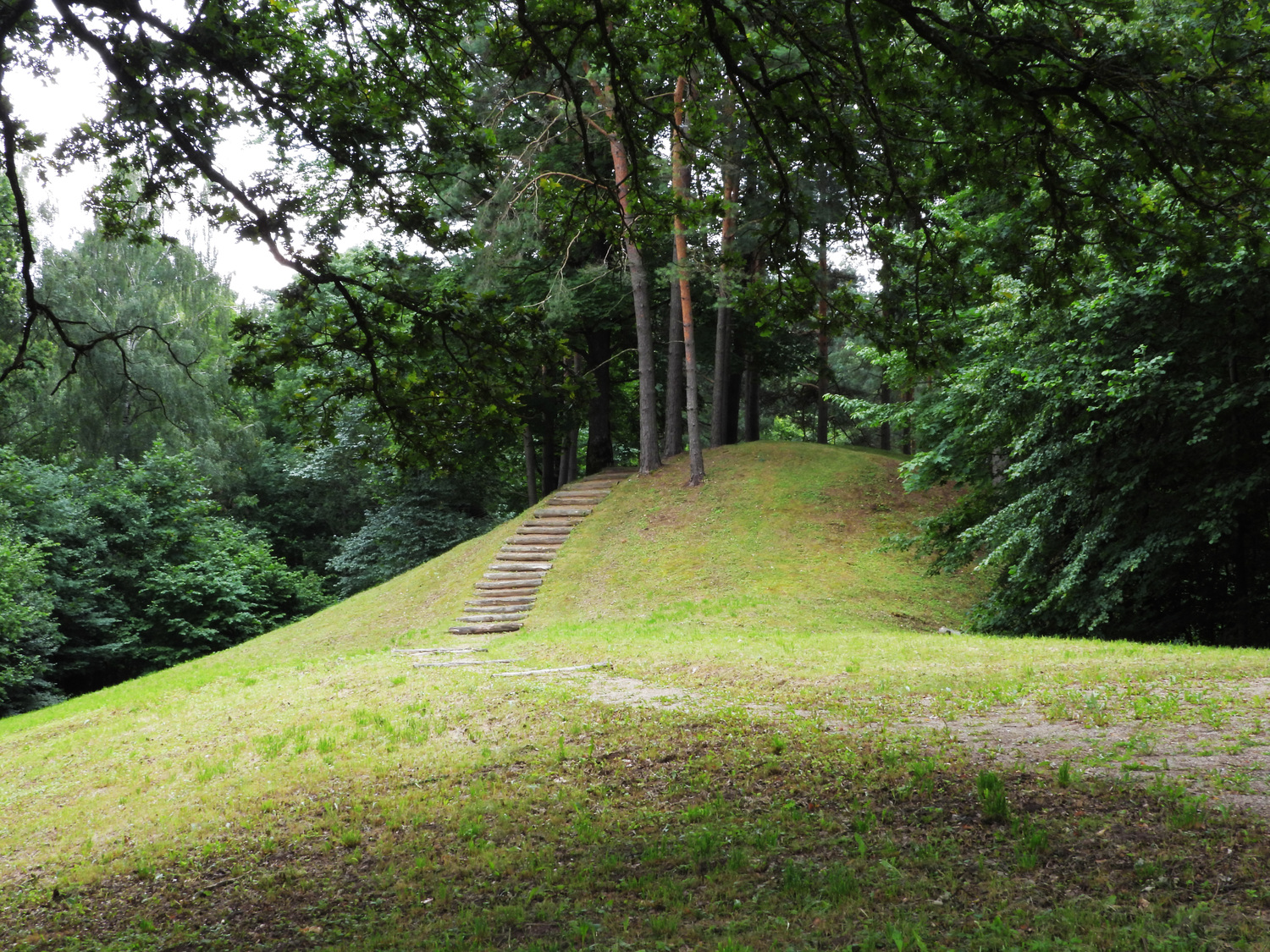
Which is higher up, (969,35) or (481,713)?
(969,35)

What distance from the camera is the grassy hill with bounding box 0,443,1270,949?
3730mm

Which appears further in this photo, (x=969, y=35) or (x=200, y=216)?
(x=200, y=216)

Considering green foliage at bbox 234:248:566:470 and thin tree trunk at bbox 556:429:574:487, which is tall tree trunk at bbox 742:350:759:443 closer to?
thin tree trunk at bbox 556:429:574:487

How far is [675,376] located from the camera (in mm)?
22281

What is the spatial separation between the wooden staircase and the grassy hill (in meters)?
4.49

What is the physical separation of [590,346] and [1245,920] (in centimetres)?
2246

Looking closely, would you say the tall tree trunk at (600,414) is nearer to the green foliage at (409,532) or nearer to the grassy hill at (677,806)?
the green foliage at (409,532)

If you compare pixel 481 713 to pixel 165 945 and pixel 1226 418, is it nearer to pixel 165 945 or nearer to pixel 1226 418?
pixel 165 945

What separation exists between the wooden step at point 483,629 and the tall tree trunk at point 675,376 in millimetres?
8693

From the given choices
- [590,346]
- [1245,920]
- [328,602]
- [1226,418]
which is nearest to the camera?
[1245,920]

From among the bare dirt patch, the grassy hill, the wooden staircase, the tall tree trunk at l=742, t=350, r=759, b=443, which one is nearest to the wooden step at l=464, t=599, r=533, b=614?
the wooden staircase

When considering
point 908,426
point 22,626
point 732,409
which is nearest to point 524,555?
point 908,426

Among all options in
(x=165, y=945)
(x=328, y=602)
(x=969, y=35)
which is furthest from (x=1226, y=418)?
(x=328, y=602)

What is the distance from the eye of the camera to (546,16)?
629 centimetres
